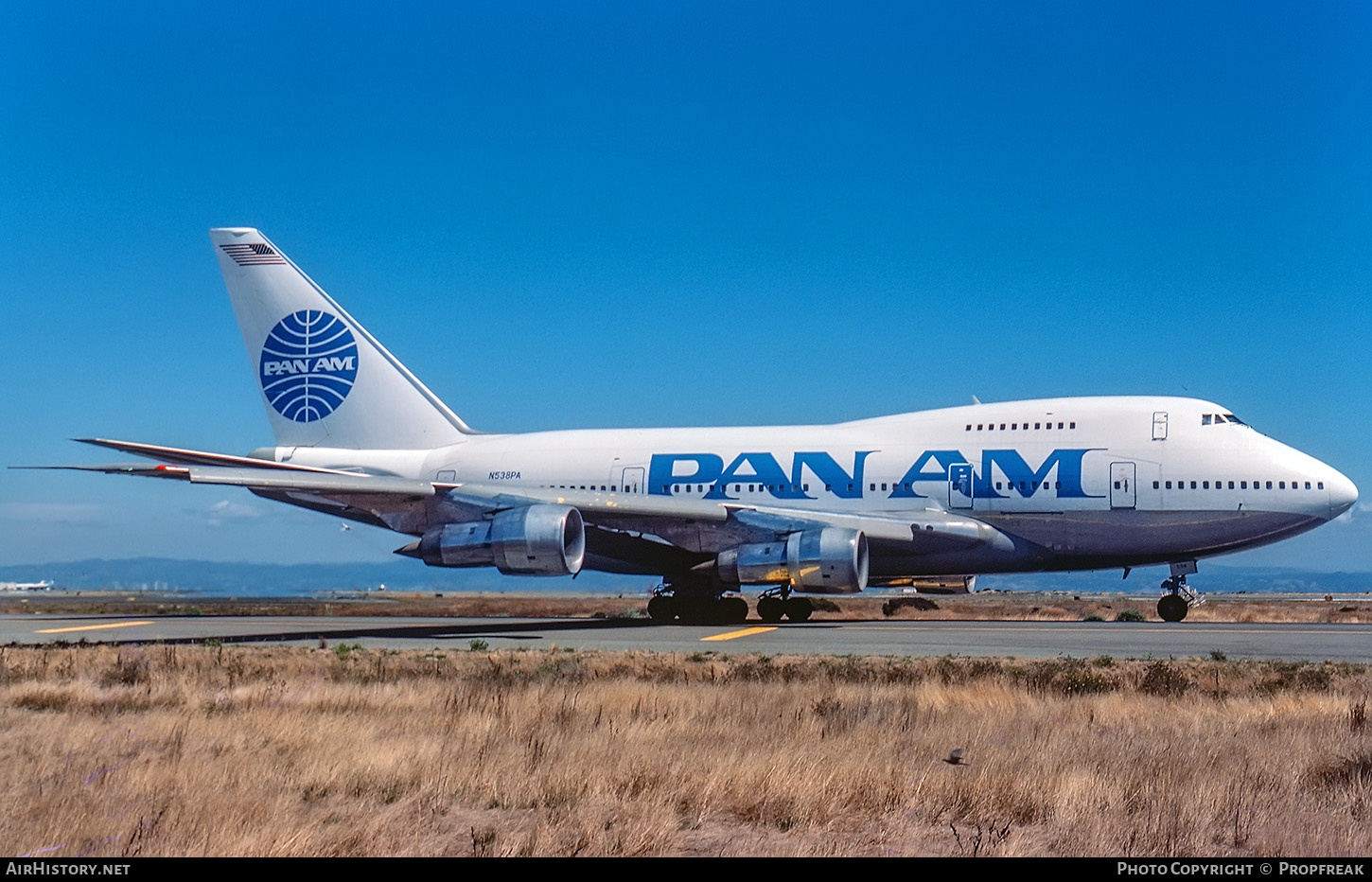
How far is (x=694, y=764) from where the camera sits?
782 cm

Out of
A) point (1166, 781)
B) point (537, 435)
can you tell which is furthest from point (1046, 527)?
point (1166, 781)

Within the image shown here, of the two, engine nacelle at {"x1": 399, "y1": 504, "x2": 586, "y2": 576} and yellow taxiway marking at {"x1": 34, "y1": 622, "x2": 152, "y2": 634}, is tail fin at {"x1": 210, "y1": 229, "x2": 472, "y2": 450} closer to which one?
yellow taxiway marking at {"x1": 34, "y1": 622, "x2": 152, "y2": 634}

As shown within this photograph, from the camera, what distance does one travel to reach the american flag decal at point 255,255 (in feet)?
101

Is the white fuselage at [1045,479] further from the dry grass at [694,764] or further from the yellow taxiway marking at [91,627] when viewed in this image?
the dry grass at [694,764]

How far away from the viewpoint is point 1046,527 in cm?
2556

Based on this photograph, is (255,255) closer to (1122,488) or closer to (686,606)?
(686,606)

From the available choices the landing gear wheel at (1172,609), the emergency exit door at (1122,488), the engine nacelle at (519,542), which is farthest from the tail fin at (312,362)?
the landing gear wheel at (1172,609)

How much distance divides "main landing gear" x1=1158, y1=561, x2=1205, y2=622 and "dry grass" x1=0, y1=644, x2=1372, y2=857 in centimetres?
1270

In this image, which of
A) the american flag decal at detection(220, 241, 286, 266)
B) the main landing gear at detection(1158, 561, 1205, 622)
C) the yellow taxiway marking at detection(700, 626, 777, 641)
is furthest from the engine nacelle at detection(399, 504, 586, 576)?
the main landing gear at detection(1158, 561, 1205, 622)

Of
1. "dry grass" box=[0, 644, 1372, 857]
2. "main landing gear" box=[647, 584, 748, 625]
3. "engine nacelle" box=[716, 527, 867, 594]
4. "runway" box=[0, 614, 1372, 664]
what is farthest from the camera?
"main landing gear" box=[647, 584, 748, 625]

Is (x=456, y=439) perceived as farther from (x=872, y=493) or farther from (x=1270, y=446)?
(x=1270, y=446)

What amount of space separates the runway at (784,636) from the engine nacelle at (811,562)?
0.87 metres

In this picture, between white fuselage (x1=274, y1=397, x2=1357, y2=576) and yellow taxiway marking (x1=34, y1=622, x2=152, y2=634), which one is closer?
yellow taxiway marking (x1=34, y1=622, x2=152, y2=634)

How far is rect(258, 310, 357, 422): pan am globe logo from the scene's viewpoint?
30.9 metres
